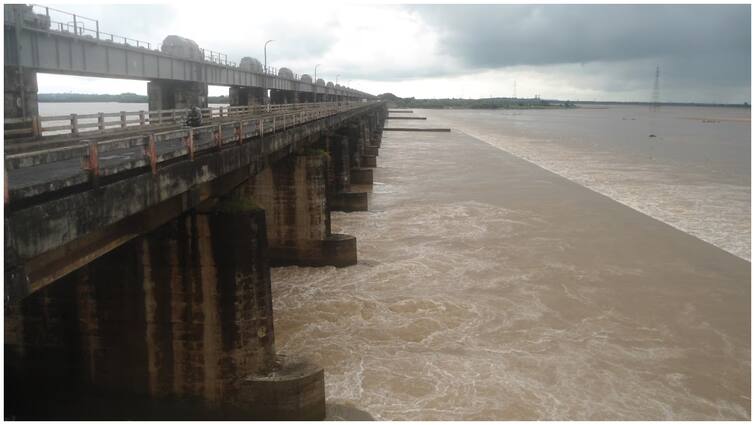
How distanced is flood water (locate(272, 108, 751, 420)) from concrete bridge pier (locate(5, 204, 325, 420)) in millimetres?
2259

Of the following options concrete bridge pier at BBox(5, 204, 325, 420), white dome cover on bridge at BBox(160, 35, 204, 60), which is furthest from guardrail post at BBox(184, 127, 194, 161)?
white dome cover on bridge at BBox(160, 35, 204, 60)

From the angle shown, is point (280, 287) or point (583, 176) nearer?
point (280, 287)

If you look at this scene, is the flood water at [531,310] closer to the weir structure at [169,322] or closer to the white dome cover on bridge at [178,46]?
the weir structure at [169,322]

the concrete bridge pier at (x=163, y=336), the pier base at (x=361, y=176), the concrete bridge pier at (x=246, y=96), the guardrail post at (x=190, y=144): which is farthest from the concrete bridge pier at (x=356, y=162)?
the guardrail post at (x=190, y=144)

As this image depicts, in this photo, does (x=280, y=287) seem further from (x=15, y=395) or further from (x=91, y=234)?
(x=91, y=234)

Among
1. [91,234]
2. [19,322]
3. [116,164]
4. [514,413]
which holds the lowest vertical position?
[514,413]

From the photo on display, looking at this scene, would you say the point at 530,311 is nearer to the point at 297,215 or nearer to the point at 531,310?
the point at 531,310

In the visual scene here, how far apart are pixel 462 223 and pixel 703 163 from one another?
4230cm

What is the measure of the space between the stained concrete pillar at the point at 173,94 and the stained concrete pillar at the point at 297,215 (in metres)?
16.7

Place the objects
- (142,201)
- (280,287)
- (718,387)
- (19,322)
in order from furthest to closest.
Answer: (280,287) < (718,387) < (19,322) < (142,201)

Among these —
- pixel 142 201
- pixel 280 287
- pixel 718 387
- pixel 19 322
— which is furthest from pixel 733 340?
pixel 19 322

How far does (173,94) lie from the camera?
38188 millimetres

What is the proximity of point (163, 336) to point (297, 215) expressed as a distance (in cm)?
1226

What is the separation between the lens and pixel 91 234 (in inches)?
340
